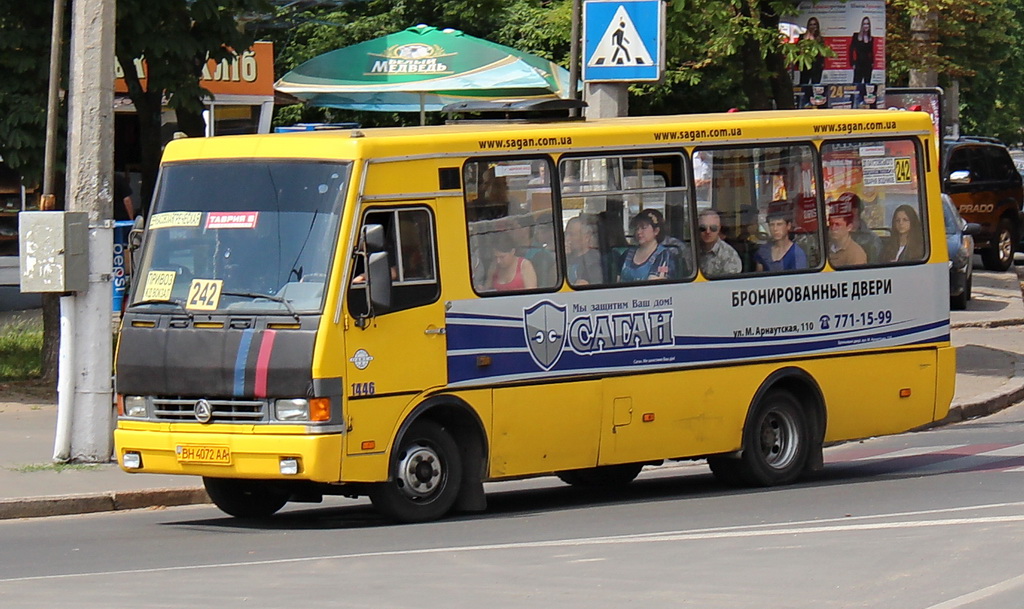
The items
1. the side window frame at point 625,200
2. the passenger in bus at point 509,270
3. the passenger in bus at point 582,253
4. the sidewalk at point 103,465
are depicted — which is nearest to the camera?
the passenger in bus at point 509,270

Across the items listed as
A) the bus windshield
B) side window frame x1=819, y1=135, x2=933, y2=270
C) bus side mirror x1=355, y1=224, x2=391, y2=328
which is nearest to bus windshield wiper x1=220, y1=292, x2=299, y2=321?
the bus windshield

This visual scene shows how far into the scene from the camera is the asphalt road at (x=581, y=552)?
26.6 ft

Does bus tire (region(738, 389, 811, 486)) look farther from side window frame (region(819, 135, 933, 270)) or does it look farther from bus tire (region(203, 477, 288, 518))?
bus tire (region(203, 477, 288, 518))

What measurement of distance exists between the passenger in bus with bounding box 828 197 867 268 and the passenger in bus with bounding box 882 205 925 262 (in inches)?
12.2

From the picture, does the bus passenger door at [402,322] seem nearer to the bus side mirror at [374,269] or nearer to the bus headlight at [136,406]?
the bus side mirror at [374,269]

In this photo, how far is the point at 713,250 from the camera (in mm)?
12383

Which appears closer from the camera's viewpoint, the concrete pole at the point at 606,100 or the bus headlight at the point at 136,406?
the bus headlight at the point at 136,406

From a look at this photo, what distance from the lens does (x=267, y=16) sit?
58.2 feet

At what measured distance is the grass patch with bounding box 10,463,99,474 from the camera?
12.8 m

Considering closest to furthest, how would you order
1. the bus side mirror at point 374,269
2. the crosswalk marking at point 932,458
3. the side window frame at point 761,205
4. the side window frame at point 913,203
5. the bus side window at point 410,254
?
the bus side mirror at point 374,269
the bus side window at point 410,254
the side window frame at point 761,205
the side window frame at point 913,203
the crosswalk marking at point 932,458

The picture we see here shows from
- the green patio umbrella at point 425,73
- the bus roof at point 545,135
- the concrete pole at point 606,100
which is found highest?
the green patio umbrella at point 425,73

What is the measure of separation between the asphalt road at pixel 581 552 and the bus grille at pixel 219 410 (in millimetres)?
722

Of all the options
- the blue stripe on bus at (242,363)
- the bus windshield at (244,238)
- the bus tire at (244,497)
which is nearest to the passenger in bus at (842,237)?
the bus windshield at (244,238)

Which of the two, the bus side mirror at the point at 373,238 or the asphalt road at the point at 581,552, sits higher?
the bus side mirror at the point at 373,238
